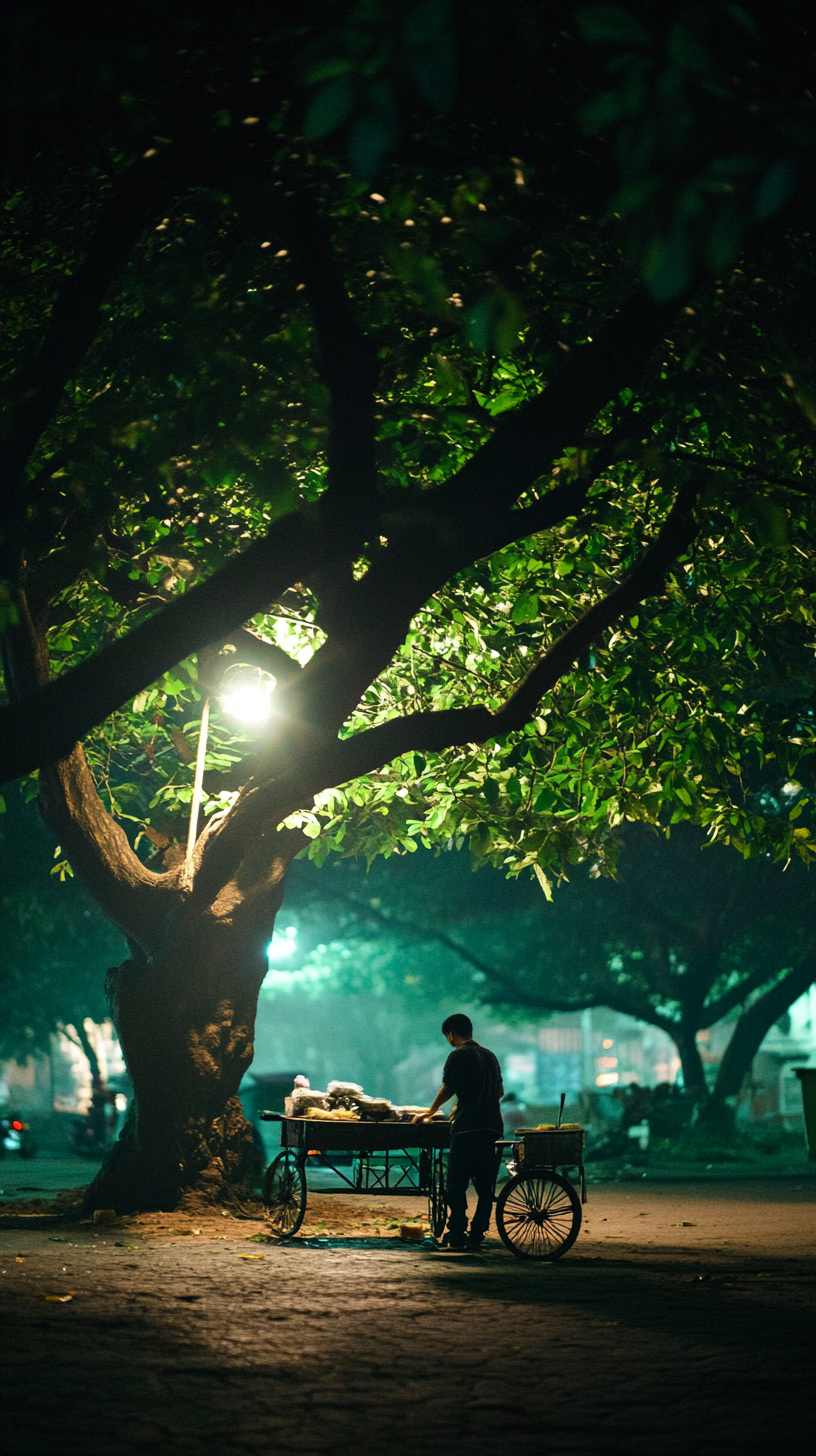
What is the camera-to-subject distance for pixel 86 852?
37.8 ft

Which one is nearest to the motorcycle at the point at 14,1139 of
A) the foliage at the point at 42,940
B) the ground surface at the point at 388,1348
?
the foliage at the point at 42,940

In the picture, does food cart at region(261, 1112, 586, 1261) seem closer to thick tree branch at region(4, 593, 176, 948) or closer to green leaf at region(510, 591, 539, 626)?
thick tree branch at region(4, 593, 176, 948)

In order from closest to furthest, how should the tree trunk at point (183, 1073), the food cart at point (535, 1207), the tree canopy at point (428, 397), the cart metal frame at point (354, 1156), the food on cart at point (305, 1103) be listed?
1. the tree canopy at point (428, 397)
2. the food cart at point (535, 1207)
3. the cart metal frame at point (354, 1156)
4. the food on cart at point (305, 1103)
5. the tree trunk at point (183, 1073)

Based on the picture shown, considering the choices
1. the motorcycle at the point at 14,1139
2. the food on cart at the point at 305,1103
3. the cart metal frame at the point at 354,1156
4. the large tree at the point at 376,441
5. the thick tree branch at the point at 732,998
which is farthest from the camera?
the thick tree branch at the point at 732,998

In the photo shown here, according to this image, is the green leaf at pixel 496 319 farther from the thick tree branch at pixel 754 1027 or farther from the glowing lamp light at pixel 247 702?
the thick tree branch at pixel 754 1027

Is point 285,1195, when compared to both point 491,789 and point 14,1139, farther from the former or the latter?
point 14,1139

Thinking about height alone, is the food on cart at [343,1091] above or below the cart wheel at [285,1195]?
above

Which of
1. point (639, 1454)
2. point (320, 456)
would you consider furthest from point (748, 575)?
point (639, 1454)

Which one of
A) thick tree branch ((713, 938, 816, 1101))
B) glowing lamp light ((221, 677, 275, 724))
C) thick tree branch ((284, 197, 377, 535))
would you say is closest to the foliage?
glowing lamp light ((221, 677, 275, 724))

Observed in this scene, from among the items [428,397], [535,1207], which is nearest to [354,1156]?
[535,1207]

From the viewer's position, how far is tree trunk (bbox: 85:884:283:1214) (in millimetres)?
11297

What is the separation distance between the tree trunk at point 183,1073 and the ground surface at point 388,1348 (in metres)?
0.63

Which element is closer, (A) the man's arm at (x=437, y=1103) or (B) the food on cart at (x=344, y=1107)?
(A) the man's arm at (x=437, y=1103)

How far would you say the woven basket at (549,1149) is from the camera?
10.2 meters
